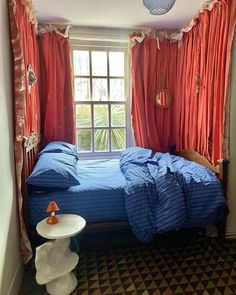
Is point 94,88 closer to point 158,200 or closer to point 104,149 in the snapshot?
point 104,149

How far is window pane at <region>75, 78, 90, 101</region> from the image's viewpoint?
3.46 m

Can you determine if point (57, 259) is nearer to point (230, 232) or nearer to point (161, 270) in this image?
point (161, 270)

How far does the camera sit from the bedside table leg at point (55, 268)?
5.72ft

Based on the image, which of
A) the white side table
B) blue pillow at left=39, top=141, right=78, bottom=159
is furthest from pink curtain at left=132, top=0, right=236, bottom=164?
the white side table

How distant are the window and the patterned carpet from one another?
5.44ft

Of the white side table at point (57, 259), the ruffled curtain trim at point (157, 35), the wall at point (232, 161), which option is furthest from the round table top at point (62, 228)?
the ruffled curtain trim at point (157, 35)

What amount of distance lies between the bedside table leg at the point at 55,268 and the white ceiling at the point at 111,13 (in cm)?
225

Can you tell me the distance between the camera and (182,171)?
7.64 feet

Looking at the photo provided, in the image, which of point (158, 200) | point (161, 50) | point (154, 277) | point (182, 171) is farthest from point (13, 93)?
point (161, 50)

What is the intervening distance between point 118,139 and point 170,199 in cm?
176

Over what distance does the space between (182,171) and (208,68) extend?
1103 millimetres

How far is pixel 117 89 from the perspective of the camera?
3572 mm

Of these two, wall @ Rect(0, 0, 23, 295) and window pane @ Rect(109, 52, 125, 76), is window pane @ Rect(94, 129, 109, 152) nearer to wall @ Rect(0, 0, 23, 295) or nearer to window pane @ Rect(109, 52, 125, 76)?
window pane @ Rect(109, 52, 125, 76)

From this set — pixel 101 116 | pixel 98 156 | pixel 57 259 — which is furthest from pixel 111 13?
pixel 57 259
